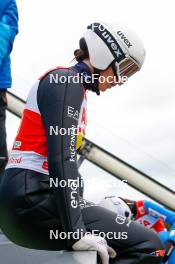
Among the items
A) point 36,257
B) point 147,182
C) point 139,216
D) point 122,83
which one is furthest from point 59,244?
point 147,182

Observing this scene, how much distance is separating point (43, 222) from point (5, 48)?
1.03 m

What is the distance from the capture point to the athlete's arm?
1.88 metres

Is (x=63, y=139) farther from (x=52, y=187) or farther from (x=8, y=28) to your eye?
(x=8, y=28)

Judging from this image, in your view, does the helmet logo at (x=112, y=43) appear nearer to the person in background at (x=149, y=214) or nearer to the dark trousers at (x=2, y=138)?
the dark trousers at (x=2, y=138)

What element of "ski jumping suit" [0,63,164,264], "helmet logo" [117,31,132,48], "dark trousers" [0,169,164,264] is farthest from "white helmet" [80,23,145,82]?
"dark trousers" [0,169,164,264]

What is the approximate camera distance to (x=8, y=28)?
2686 mm

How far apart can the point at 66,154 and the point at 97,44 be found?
666 mm

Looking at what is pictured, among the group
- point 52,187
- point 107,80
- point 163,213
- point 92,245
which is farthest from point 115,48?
point 163,213

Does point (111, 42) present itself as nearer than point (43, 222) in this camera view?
No

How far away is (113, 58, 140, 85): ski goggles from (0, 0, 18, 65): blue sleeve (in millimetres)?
615

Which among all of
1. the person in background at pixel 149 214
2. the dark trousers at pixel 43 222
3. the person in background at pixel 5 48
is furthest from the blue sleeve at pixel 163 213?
the dark trousers at pixel 43 222

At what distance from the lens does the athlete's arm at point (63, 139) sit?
1.88 meters

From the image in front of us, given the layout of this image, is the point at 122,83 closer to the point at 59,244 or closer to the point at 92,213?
the point at 92,213

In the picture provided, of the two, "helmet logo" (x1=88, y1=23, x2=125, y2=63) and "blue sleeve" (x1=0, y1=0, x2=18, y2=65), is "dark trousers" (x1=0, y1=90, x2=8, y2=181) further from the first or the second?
"helmet logo" (x1=88, y1=23, x2=125, y2=63)
